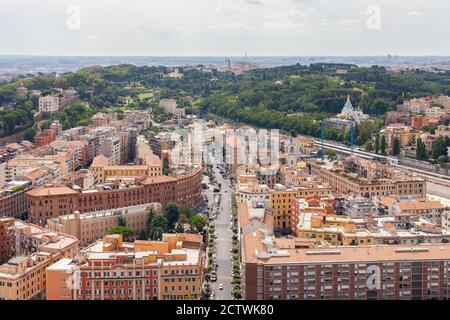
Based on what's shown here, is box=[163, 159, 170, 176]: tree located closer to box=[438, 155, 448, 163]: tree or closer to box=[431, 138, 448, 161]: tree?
box=[438, 155, 448, 163]: tree

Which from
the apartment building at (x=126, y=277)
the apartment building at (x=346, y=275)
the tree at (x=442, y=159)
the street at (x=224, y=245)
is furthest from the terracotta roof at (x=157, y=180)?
the tree at (x=442, y=159)

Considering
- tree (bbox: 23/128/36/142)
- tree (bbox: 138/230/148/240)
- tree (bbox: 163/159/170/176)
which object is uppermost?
tree (bbox: 23/128/36/142)

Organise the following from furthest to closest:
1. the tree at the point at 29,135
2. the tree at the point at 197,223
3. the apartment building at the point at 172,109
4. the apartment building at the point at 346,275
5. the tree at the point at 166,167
→ the apartment building at the point at 172,109, the tree at the point at 29,135, the tree at the point at 166,167, the tree at the point at 197,223, the apartment building at the point at 346,275

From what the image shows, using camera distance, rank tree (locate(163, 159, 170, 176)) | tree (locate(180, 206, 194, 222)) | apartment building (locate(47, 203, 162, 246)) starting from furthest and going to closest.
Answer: tree (locate(163, 159, 170, 176)), tree (locate(180, 206, 194, 222)), apartment building (locate(47, 203, 162, 246))

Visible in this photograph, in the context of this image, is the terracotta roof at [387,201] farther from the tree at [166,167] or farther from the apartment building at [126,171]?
the tree at [166,167]

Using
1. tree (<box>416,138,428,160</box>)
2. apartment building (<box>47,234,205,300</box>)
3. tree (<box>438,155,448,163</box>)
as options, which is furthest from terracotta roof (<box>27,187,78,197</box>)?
tree (<box>416,138,428,160</box>)
